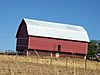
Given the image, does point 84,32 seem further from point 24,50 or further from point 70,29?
point 24,50

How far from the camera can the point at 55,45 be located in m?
55.6

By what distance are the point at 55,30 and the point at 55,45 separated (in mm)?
3236

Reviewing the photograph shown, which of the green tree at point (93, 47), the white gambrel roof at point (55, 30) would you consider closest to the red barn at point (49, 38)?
the white gambrel roof at point (55, 30)

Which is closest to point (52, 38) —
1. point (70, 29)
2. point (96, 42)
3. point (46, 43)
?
point (46, 43)

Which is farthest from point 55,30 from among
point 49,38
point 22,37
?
point 22,37

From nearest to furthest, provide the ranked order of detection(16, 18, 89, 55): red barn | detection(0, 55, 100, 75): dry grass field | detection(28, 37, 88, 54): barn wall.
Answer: detection(0, 55, 100, 75): dry grass field
detection(28, 37, 88, 54): barn wall
detection(16, 18, 89, 55): red barn

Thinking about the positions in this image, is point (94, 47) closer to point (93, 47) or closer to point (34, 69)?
point (93, 47)

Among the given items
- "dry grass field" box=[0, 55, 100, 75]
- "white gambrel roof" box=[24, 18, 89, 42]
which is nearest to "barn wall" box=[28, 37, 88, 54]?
"white gambrel roof" box=[24, 18, 89, 42]

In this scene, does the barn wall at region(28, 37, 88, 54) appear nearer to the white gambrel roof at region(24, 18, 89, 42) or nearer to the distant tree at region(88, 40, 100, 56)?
the white gambrel roof at region(24, 18, 89, 42)

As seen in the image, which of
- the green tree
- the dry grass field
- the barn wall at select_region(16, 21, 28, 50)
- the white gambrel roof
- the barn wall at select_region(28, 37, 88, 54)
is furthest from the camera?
the green tree

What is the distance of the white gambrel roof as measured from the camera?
55312 millimetres

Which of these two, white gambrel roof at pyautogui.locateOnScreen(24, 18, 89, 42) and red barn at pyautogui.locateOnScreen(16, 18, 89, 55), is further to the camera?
white gambrel roof at pyautogui.locateOnScreen(24, 18, 89, 42)

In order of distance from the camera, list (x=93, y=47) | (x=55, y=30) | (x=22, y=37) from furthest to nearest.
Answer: (x=93, y=47)
(x=55, y=30)
(x=22, y=37)

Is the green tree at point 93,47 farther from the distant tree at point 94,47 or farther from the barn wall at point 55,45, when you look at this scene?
the barn wall at point 55,45
